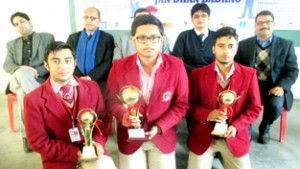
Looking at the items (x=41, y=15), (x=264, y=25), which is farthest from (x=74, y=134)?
(x=41, y=15)

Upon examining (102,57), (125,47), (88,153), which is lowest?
(88,153)

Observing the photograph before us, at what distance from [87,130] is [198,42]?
1566 millimetres

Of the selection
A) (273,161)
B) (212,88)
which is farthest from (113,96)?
(273,161)

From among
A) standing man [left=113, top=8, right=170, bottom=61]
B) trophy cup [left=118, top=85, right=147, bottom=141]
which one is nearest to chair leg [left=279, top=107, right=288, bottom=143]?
standing man [left=113, top=8, right=170, bottom=61]

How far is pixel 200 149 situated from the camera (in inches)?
74.1

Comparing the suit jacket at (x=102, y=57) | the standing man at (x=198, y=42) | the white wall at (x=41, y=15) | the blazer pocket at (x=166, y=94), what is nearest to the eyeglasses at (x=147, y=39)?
the blazer pocket at (x=166, y=94)

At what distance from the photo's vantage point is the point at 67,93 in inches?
63.7

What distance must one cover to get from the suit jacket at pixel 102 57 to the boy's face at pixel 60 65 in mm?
1154

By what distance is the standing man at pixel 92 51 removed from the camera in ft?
9.20

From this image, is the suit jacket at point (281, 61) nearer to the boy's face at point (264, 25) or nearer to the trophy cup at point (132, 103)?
the boy's face at point (264, 25)

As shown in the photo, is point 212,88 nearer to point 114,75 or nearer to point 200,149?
point 200,149

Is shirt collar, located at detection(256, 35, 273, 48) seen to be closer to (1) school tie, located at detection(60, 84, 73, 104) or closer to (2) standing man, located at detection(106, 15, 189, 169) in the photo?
(2) standing man, located at detection(106, 15, 189, 169)

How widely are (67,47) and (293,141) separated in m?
2.28

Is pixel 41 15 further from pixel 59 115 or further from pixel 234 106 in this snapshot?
pixel 234 106
